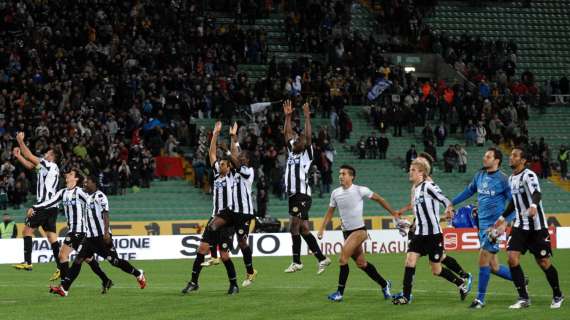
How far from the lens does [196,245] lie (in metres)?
34.6

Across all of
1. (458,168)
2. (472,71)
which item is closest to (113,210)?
(458,168)

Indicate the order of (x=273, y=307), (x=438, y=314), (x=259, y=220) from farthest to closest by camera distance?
(x=259, y=220), (x=273, y=307), (x=438, y=314)

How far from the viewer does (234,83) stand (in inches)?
1781

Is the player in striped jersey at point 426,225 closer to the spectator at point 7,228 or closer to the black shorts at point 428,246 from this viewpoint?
the black shorts at point 428,246

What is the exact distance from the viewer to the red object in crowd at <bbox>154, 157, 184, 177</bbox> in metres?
41.2

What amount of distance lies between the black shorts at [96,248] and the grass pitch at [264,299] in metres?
0.78

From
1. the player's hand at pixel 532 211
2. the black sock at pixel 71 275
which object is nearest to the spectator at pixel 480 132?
the black sock at pixel 71 275

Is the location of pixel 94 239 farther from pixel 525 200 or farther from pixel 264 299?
pixel 525 200

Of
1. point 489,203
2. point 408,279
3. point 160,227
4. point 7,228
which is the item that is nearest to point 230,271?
point 408,279

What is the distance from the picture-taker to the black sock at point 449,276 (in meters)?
17.1

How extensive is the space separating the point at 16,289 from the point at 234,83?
81.6 feet

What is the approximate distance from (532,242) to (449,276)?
153 cm

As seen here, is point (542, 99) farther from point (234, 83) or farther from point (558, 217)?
point (234, 83)

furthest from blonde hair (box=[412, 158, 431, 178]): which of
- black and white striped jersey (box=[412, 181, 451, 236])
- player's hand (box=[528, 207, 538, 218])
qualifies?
player's hand (box=[528, 207, 538, 218])
